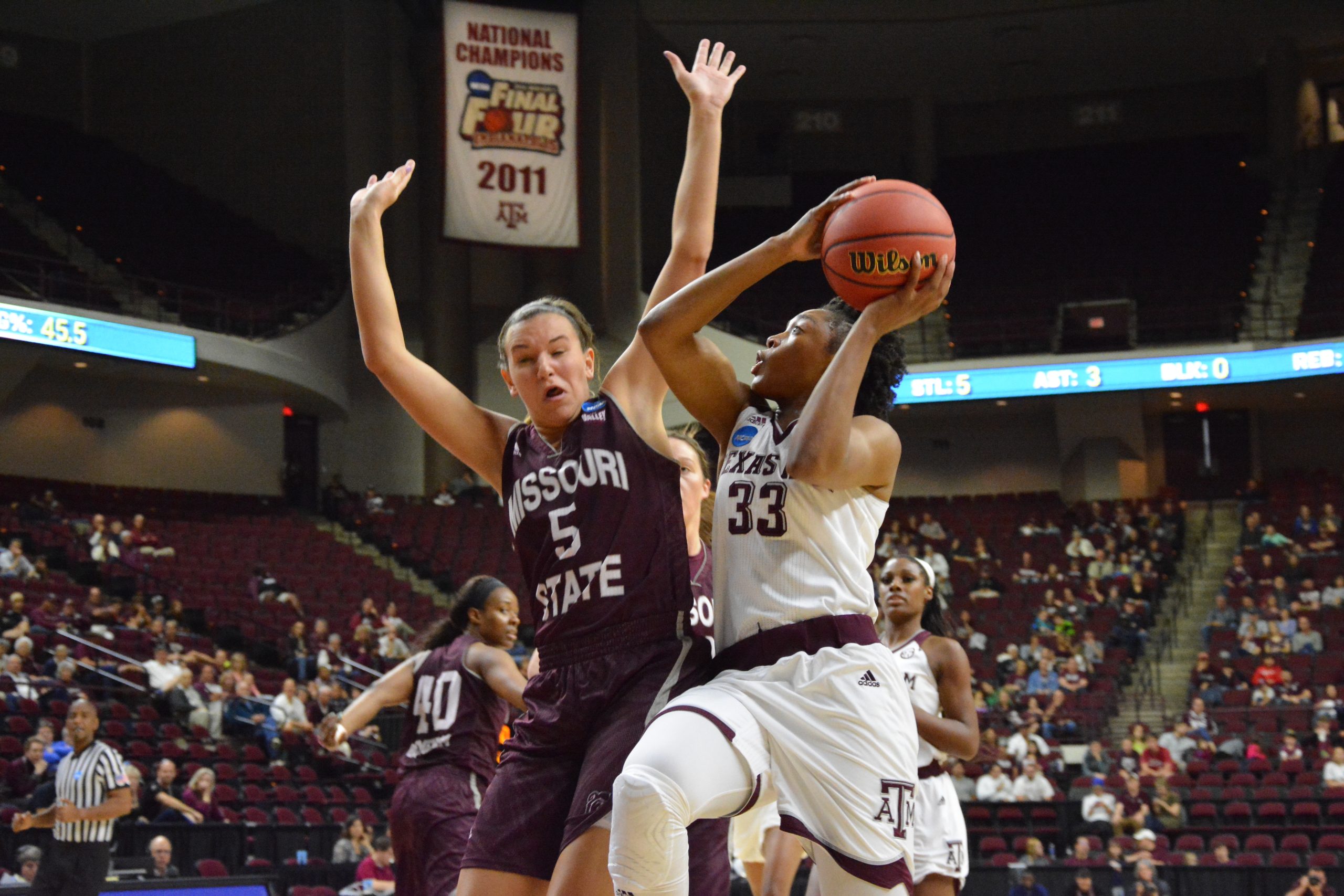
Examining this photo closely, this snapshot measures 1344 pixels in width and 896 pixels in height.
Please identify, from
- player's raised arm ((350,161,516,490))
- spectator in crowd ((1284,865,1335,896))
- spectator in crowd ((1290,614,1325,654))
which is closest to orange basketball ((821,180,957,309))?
player's raised arm ((350,161,516,490))

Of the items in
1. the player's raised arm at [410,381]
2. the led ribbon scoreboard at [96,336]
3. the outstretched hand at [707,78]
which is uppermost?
the led ribbon scoreboard at [96,336]

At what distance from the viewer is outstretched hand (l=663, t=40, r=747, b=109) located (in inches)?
158

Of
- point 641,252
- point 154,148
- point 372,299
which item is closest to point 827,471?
point 372,299

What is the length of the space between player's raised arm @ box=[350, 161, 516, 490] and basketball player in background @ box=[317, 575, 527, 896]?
6.47ft

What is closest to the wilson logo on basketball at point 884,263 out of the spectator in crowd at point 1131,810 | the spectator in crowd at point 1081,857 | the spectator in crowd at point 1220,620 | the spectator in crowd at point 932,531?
the spectator in crowd at point 1081,857

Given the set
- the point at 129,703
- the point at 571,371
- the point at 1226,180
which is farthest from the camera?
the point at 1226,180

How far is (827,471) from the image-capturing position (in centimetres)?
350

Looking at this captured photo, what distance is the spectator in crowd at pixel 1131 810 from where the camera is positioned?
13336 mm

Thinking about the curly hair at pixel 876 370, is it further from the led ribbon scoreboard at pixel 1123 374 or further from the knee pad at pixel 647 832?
the led ribbon scoreboard at pixel 1123 374

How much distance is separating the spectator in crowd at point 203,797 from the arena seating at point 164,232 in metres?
12.2

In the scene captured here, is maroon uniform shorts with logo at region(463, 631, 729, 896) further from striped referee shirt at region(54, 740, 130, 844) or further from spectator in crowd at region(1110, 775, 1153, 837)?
spectator in crowd at region(1110, 775, 1153, 837)

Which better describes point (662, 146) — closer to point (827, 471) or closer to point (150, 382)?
point (150, 382)

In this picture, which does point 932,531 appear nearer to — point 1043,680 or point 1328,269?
point 1043,680

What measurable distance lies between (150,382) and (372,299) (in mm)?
22931
